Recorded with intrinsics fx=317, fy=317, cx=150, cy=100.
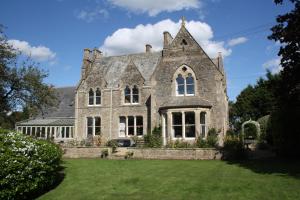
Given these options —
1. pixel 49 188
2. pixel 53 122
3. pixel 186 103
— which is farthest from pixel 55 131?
pixel 49 188

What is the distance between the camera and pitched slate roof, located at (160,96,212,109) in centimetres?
2944

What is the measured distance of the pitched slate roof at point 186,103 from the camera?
96.6 feet

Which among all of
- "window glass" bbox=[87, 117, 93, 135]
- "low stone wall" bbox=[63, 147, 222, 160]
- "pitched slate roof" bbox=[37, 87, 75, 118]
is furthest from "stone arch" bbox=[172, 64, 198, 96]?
"pitched slate roof" bbox=[37, 87, 75, 118]

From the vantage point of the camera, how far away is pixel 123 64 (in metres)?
40.3

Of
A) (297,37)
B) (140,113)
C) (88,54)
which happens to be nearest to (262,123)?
(140,113)

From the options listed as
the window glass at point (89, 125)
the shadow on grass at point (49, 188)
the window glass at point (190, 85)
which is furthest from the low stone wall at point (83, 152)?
the window glass at point (89, 125)

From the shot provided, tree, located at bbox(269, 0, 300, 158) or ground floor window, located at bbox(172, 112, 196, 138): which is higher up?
tree, located at bbox(269, 0, 300, 158)

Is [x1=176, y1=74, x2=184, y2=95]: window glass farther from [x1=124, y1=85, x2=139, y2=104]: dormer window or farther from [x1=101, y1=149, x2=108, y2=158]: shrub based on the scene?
[x1=101, y1=149, x2=108, y2=158]: shrub

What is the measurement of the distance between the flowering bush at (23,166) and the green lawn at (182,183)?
0.85 m

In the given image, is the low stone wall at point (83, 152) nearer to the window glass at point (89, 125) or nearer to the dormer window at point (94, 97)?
the window glass at point (89, 125)

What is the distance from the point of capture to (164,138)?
30562 millimetres

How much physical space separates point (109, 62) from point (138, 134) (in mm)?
10989

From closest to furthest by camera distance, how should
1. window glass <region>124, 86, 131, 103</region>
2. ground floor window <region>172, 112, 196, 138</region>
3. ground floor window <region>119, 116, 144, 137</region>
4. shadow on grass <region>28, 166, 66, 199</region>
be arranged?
shadow on grass <region>28, 166, 66, 199</region>, ground floor window <region>172, 112, 196, 138</region>, ground floor window <region>119, 116, 144, 137</region>, window glass <region>124, 86, 131, 103</region>

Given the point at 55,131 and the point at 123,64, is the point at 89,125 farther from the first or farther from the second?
the point at 123,64
